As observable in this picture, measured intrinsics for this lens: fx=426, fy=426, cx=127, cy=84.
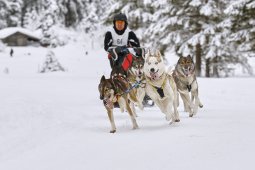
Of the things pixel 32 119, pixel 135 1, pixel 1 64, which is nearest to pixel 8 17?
pixel 1 64

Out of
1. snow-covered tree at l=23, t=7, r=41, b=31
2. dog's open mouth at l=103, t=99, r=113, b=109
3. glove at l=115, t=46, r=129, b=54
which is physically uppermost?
snow-covered tree at l=23, t=7, r=41, b=31

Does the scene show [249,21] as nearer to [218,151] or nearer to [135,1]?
[135,1]

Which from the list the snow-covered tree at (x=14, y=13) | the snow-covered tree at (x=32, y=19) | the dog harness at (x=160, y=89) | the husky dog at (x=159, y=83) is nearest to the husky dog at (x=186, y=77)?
the husky dog at (x=159, y=83)

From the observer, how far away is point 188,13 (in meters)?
25.0

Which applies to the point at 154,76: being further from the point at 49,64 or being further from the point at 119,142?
the point at 49,64

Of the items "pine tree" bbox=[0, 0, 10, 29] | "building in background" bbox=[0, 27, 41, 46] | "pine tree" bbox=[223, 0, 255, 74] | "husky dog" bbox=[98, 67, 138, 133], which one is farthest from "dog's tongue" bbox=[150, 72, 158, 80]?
"building in background" bbox=[0, 27, 41, 46]

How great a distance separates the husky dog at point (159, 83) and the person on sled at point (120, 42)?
2259 mm

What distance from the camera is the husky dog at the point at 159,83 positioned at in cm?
714

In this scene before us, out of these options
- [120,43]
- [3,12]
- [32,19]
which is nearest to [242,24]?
A: [120,43]

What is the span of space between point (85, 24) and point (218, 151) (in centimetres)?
7707

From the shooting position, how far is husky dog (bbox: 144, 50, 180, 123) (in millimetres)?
7137

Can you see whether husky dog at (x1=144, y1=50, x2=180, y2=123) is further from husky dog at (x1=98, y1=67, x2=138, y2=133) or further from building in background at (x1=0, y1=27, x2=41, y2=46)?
building in background at (x1=0, y1=27, x2=41, y2=46)

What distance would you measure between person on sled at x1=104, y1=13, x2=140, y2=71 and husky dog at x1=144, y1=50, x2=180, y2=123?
2259mm

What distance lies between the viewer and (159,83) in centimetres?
720
